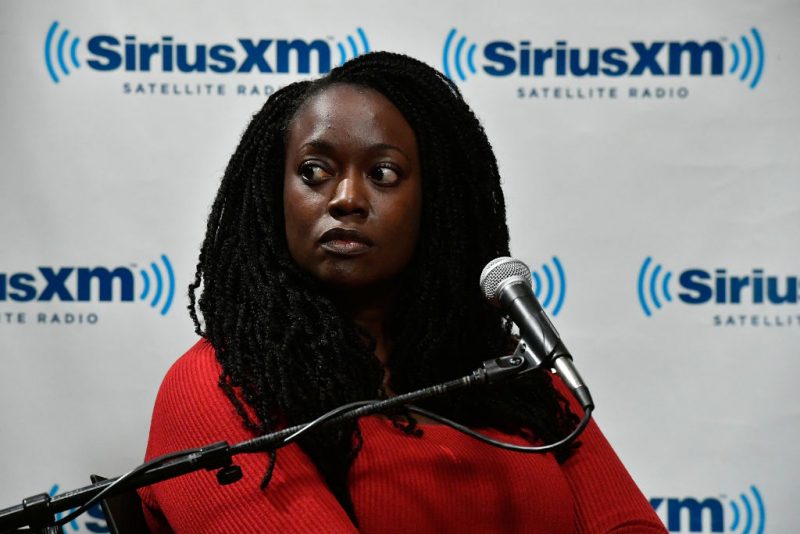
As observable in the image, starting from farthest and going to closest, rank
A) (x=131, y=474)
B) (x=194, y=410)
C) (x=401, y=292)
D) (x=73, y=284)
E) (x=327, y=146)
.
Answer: (x=73, y=284), (x=401, y=292), (x=327, y=146), (x=194, y=410), (x=131, y=474)

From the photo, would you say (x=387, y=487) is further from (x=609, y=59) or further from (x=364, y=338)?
(x=609, y=59)

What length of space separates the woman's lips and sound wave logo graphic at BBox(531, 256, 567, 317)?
29.2 inches

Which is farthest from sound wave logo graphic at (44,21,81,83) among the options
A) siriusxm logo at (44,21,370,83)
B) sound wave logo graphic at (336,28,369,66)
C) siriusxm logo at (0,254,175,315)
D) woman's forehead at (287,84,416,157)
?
woman's forehead at (287,84,416,157)

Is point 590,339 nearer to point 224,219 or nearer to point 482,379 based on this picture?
point 224,219

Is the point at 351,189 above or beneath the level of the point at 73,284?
above

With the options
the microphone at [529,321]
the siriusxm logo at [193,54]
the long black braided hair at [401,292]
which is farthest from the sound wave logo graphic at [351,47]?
the microphone at [529,321]

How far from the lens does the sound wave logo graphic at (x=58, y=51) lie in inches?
73.8

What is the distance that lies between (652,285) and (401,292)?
0.72m

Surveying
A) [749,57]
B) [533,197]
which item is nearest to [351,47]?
[533,197]

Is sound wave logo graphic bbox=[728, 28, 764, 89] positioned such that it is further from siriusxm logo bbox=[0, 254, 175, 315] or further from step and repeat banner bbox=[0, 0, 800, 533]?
siriusxm logo bbox=[0, 254, 175, 315]

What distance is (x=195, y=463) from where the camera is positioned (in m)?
0.86

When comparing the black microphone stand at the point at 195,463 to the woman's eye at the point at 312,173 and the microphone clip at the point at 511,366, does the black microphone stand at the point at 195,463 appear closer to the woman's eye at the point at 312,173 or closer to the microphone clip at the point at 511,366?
the microphone clip at the point at 511,366

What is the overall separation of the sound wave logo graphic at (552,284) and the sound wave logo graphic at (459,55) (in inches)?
16.8

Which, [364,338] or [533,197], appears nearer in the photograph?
[364,338]
